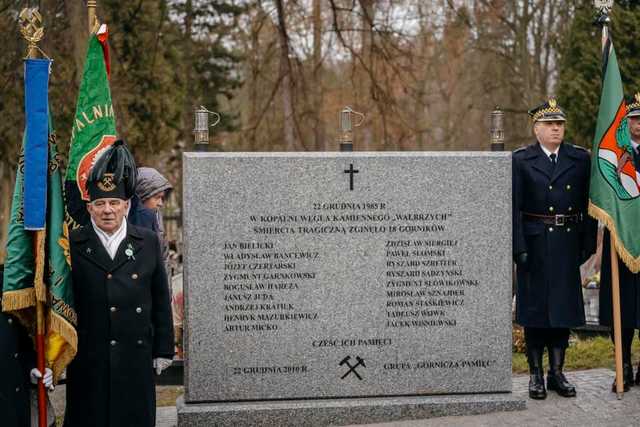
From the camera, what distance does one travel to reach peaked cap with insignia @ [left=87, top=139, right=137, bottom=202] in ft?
14.6

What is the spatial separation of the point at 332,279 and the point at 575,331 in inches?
A: 181

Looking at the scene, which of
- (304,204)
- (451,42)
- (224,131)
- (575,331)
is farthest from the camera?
(224,131)

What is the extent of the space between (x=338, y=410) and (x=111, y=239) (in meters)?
2.04

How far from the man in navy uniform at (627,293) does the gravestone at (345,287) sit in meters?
0.82

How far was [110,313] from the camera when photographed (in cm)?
450

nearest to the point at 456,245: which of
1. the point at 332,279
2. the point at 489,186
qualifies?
the point at 489,186

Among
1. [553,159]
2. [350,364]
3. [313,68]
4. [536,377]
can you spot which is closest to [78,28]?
[313,68]

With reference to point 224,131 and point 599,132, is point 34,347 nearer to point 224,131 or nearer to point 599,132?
point 599,132

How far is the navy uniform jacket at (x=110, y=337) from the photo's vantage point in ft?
14.7

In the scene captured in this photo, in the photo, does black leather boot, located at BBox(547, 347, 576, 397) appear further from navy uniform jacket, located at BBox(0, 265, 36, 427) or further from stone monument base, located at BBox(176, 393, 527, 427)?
navy uniform jacket, located at BBox(0, 265, 36, 427)

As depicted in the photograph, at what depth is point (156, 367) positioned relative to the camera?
470 centimetres

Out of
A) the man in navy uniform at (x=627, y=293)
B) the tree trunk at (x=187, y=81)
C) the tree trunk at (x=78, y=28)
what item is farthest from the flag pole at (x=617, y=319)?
the tree trunk at (x=187, y=81)

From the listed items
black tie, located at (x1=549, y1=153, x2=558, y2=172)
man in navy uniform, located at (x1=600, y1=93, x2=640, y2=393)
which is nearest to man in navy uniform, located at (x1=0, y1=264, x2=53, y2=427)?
black tie, located at (x1=549, y1=153, x2=558, y2=172)

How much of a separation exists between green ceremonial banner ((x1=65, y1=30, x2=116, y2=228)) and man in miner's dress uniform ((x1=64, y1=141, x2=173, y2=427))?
926 millimetres
